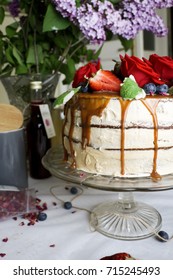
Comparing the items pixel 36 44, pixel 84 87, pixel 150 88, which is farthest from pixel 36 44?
pixel 150 88

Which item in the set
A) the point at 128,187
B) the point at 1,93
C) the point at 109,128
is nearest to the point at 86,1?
the point at 109,128

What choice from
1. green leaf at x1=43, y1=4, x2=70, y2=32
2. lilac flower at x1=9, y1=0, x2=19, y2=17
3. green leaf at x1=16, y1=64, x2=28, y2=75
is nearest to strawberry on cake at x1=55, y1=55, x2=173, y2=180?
green leaf at x1=43, y1=4, x2=70, y2=32

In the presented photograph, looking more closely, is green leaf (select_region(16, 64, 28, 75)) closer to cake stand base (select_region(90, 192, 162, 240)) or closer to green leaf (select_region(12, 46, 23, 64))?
green leaf (select_region(12, 46, 23, 64))

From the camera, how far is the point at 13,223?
0.76 meters

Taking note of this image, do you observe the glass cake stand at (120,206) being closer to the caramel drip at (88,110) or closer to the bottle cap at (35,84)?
the caramel drip at (88,110)

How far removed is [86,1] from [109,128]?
40 cm

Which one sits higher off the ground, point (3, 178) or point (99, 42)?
point (99, 42)

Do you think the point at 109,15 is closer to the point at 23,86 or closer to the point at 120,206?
the point at 23,86

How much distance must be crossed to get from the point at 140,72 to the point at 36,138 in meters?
0.47

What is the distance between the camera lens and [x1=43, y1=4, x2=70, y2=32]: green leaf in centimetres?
85

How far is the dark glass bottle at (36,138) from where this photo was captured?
993mm

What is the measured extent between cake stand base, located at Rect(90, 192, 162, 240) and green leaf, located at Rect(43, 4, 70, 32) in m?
0.49

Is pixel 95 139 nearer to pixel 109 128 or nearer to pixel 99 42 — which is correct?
pixel 109 128

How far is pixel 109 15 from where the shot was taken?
85cm
